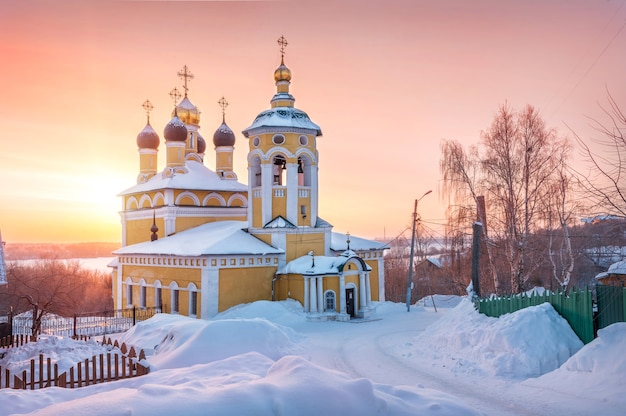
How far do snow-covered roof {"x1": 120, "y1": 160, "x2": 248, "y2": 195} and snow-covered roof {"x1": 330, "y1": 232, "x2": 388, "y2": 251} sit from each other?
6.59 metres

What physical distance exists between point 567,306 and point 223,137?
25077 millimetres

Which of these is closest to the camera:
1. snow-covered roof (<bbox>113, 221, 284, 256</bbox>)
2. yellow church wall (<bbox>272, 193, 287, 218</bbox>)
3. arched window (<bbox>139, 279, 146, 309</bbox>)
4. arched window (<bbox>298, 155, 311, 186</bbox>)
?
snow-covered roof (<bbox>113, 221, 284, 256</bbox>)

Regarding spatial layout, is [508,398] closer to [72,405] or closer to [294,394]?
[294,394]

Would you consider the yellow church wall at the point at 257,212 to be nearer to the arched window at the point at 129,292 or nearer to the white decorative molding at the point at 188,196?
the white decorative molding at the point at 188,196

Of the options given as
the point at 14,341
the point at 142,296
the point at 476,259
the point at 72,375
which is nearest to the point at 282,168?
the point at 142,296

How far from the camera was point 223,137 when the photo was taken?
3297 cm

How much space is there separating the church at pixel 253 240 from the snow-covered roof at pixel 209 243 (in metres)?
0.07

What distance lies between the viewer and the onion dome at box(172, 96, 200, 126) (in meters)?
33.7

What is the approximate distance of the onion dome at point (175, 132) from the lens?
30438 millimetres

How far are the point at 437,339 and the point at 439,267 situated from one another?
37805 millimetres

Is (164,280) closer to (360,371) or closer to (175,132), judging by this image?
(175,132)

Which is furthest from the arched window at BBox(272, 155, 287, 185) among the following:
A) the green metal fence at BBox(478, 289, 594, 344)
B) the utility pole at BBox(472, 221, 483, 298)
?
the green metal fence at BBox(478, 289, 594, 344)

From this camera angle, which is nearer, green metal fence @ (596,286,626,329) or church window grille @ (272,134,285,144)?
green metal fence @ (596,286,626,329)

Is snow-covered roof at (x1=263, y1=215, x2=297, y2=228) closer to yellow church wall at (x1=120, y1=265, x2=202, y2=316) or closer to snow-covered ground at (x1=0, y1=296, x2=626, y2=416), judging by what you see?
yellow church wall at (x1=120, y1=265, x2=202, y2=316)
